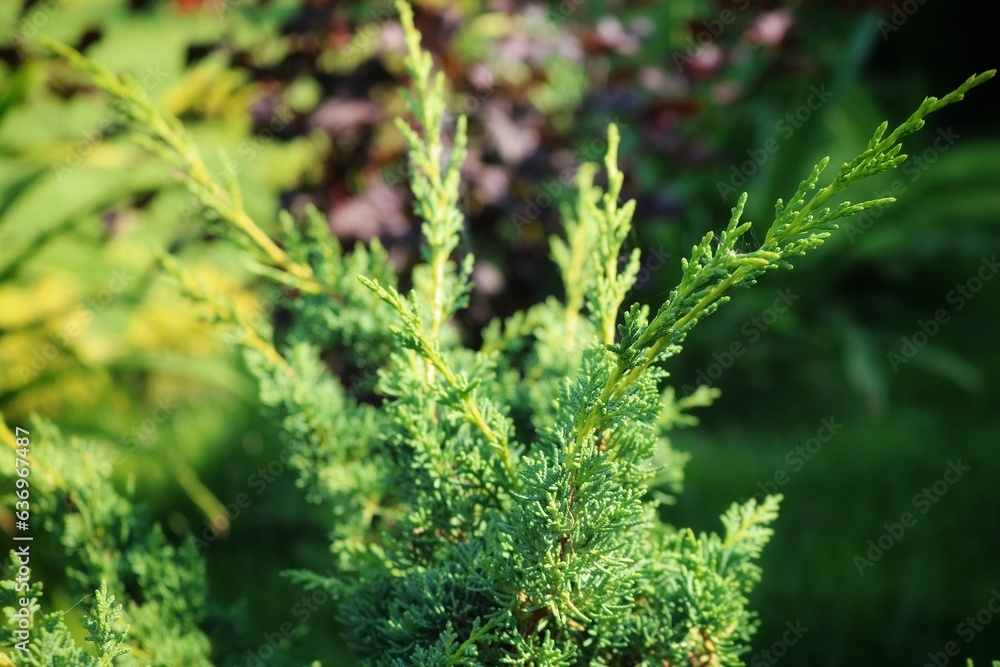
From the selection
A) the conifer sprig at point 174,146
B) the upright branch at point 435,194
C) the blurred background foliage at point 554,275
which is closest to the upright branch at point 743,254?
the upright branch at point 435,194

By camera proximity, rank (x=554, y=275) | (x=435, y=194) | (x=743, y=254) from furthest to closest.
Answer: (x=554, y=275), (x=435, y=194), (x=743, y=254)

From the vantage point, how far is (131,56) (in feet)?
18.3

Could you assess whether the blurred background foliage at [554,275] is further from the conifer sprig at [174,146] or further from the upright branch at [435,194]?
the upright branch at [435,194]

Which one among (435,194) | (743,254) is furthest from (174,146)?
(743,254)

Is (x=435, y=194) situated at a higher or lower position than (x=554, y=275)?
lower

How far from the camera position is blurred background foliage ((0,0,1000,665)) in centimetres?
235

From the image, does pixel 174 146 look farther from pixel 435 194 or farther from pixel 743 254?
pixel 743 254

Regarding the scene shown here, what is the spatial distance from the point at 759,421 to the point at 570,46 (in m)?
1.77

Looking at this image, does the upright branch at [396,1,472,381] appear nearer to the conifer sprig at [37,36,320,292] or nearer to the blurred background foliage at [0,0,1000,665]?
the conifer sprig at [37,36,320,292]

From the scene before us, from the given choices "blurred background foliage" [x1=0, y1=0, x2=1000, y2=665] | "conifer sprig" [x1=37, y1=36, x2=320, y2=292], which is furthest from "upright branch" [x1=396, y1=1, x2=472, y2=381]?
"blurred background foliage" [x1=0, y1=0, x2=1000, y2=665]

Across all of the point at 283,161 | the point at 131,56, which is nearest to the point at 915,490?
the point at 283,161

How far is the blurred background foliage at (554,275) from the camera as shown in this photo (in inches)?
92.6

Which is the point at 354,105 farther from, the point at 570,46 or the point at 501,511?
the point at 501,511

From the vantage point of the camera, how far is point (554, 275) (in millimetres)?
3096
